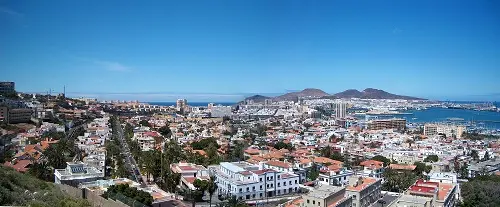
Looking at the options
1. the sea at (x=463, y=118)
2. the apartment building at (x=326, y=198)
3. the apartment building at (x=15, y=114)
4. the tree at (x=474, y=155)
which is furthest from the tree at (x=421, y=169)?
the sea at (x=463, y=118)

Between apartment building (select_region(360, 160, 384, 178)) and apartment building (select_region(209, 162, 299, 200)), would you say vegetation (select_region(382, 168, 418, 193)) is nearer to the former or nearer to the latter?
apartment building (select_region(360, 160, 384, 178))

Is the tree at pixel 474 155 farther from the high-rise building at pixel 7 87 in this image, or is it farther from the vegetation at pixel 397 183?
the high-rise building at pixel 7 87

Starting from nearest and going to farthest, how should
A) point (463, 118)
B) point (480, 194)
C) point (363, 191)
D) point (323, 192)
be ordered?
point (323, 192) < point (363, 191) < point (480, 194) < point (463, 118)

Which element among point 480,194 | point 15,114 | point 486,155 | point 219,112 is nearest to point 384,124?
point 486,155

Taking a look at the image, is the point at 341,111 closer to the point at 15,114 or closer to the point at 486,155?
the point at 486,155

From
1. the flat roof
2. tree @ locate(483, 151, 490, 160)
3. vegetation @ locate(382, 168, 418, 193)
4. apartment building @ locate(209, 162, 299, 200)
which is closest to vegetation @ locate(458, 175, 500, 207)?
vegetation @ locate(382, 168, 418, 193)

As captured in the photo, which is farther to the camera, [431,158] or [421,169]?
[431,158]


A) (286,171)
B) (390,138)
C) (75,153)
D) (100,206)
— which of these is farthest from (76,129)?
(390,138)
